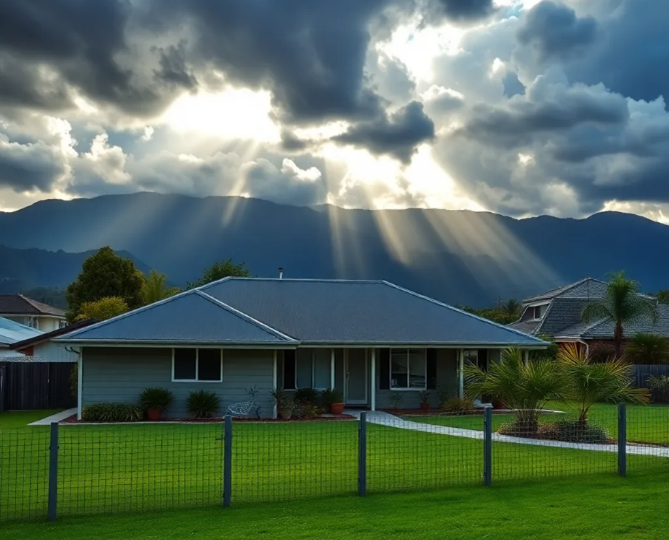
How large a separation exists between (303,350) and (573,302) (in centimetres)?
2356

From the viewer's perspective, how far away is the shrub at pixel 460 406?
957 inches

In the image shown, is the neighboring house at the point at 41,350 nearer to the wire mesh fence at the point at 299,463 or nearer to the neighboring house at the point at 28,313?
the wire mesh fence at the point at 299,463

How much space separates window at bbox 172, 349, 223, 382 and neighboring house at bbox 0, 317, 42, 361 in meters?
12.4

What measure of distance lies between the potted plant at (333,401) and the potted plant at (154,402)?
4773 mm

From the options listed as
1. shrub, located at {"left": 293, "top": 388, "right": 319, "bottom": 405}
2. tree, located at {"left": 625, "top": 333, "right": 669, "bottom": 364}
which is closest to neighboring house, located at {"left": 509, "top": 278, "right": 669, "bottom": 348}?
tree, located at {"left": 625, "top": 333, "right": 669, "bottom": 364}

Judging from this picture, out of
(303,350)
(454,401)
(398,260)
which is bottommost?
(454,401)

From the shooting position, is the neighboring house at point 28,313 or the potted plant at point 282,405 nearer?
the potted plant at point 282,405

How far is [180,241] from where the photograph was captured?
18825 centimetres

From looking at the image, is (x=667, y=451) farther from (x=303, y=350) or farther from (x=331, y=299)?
(x=331, y=299)

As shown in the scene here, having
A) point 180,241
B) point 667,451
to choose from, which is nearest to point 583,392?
point 667,451

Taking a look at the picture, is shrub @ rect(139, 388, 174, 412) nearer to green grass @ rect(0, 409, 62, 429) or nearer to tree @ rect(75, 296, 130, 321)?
green grass @ rect(0, 409, 62, 429)

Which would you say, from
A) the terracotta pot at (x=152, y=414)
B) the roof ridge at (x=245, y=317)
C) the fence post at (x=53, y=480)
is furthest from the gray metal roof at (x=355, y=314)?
the fence post at (x=53, y=480)

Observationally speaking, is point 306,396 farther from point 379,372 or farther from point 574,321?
point 574,321

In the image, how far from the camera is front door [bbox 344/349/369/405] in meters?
26.4
